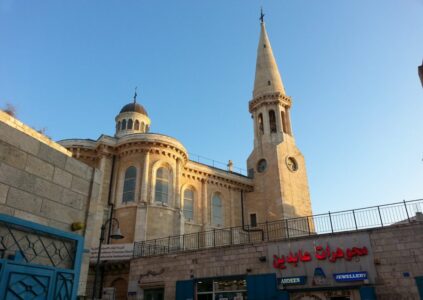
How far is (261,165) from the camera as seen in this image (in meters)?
33.9

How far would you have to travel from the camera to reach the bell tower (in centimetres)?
3117

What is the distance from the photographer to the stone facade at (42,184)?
6137 millimetres

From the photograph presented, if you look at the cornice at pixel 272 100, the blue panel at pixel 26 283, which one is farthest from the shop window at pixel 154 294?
the cornice at pixel 272 100

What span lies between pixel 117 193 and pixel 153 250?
558 centimetres

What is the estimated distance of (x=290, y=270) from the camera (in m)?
15.5

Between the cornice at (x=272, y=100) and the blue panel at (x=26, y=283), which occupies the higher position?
the cornice at (x=272, y=100)

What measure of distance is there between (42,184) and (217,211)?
24.5m

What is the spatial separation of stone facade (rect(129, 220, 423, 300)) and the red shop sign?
0.16 m

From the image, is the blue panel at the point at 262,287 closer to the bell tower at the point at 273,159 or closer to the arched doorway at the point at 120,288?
the arched doorway at the point at 120,288

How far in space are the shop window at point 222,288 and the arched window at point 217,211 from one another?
39.9ft

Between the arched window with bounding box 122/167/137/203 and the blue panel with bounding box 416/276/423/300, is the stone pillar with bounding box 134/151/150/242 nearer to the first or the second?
the arched window with bounding box 122/167/137/203

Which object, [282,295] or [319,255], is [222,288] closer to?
[282,295]

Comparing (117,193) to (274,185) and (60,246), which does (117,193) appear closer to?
(274,185)

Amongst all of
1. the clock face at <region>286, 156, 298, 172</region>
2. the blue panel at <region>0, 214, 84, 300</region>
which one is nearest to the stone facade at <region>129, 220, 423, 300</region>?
the blue panel at <region>0, 214, 84, 300</region>
